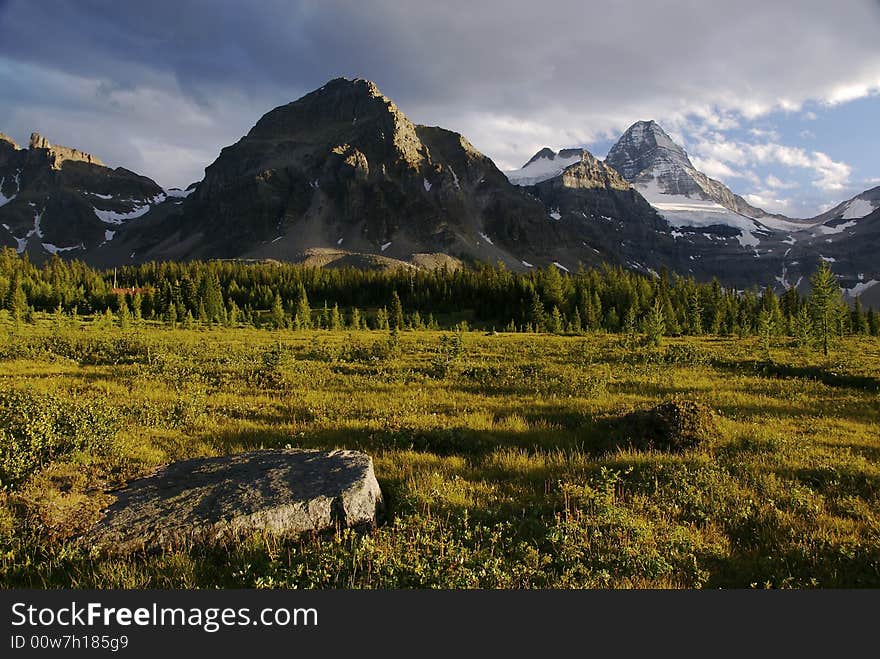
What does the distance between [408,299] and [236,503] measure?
12950cm

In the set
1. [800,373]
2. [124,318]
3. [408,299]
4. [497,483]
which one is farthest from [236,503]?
[408,299]

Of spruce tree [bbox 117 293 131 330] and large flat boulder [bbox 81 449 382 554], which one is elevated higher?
spruce tree [bbox 117 293 131 330]

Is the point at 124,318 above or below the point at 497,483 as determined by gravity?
above

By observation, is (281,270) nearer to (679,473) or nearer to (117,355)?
(117,355)

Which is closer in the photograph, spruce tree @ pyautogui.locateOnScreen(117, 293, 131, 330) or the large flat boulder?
the large flat boulder

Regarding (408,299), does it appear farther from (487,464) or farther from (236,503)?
(236,503)

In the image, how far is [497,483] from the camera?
761cm

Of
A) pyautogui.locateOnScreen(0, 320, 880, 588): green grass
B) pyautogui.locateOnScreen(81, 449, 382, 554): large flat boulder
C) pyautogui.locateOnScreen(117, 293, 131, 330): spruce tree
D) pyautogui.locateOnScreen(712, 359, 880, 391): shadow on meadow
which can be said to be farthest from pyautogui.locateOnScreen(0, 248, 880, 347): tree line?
pyautogui.locateOnScreen(81, 449, 382, 554): large flat boulder

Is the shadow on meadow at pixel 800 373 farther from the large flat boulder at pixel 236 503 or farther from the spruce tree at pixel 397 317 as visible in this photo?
the spruce tree at pixel 397 317

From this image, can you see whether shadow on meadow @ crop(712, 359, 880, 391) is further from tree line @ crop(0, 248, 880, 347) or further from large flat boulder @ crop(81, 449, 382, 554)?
tree line @ crop(0, 248, 880, 347)

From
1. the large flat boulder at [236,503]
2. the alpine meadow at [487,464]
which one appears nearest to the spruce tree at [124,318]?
the alpine meadow at [487,464]

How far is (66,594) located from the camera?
430 cm

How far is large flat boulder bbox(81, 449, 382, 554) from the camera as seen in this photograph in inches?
221

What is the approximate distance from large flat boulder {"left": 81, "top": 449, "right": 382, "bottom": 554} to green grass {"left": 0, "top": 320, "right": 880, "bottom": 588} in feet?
0.84
